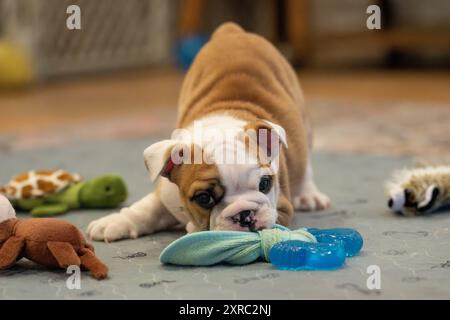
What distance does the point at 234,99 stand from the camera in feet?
6.82

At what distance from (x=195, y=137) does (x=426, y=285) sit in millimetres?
559

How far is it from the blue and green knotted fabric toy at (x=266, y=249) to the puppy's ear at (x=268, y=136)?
0.55 feet

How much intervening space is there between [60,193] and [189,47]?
3324mm

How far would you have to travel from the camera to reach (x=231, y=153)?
5.61 ft

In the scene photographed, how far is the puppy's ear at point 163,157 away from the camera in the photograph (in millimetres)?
1760

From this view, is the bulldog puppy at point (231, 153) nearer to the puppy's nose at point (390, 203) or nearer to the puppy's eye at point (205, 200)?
the puppy's eye at point (205, 200)

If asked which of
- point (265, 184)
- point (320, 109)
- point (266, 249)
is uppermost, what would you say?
point (265, 184)

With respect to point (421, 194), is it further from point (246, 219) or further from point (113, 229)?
point (113, 229)

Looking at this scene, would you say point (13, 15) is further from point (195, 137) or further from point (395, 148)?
point (195, 137)

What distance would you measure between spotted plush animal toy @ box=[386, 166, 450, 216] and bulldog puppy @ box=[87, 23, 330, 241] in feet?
0.70

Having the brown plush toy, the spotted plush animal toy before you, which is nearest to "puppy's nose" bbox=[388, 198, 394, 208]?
the spotted plush animal toy

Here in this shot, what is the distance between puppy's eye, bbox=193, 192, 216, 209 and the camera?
172 centimetres

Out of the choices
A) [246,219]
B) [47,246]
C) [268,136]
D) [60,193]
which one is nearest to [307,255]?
[246,219]
